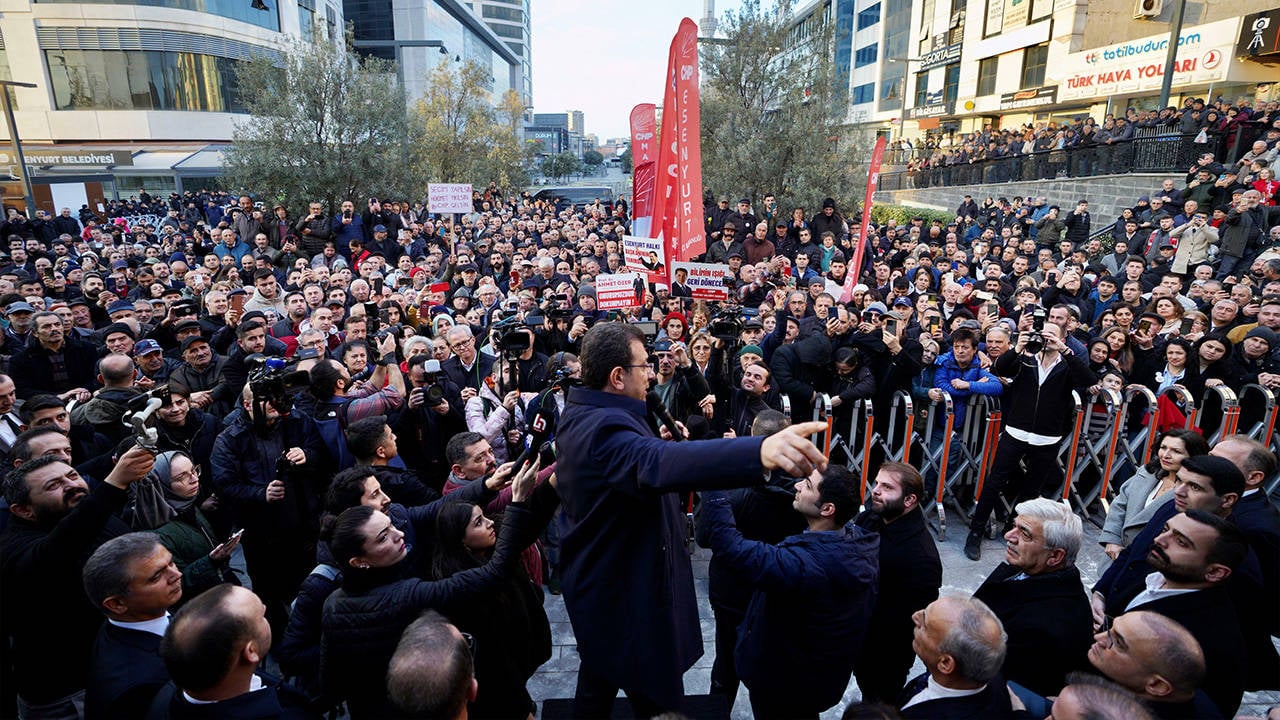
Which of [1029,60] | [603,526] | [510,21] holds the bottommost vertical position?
[603,526]

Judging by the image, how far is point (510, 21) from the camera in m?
104

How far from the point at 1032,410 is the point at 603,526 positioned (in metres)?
4.33

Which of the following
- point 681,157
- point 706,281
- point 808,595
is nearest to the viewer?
point 808,595

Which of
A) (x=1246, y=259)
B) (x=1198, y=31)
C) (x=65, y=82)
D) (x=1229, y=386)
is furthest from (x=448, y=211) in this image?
(x=65, y=82)

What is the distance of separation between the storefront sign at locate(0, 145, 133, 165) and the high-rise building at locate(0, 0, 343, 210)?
0.17 feet

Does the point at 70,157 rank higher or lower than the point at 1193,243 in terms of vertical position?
higher

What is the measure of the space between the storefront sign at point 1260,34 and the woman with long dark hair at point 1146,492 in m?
25.1

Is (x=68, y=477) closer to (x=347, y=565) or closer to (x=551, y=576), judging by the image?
(x=347, y=565)

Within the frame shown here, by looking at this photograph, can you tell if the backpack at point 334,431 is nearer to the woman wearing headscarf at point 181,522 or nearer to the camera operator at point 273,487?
the camera operator at point 273,487

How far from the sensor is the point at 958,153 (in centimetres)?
2755

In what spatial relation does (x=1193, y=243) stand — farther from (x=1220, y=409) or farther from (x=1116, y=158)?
(x=1116, y=158)

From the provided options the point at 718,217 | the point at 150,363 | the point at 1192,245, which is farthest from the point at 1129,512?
the point at 718,217

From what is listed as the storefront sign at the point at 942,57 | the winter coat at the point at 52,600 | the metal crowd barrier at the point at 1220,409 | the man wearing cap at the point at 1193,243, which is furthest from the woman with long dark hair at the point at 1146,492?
the storefront sign at the point at 942,57

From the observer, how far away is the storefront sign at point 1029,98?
30.7 m
